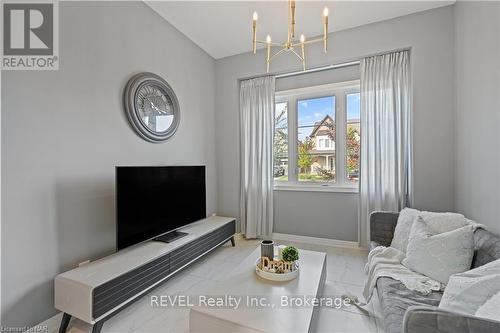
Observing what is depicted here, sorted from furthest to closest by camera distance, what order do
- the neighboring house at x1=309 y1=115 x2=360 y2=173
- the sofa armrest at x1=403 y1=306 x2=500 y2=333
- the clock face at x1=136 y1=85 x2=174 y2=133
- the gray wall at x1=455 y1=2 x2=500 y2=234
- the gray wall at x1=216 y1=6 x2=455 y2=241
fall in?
the neighboring house at x1=309 y1=115 x2=360 y2=173, the gray wall at x1=216 y1=6 x2=455 y2=241, the clock face at x1=136 y1=85 x2=174 y2=133, the gray wall at x1=455 y1=2 x2=500 y2=234, the sofa armrest at x1=403 y1=306 x2=500 y2=333

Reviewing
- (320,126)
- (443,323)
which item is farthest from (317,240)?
(443,323)

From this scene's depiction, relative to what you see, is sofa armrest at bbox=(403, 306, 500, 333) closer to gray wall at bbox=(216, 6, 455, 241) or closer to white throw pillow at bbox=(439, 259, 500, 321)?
white throw pillow at bbox=(439, 259, 500, 321)

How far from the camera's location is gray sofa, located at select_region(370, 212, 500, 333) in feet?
3.03

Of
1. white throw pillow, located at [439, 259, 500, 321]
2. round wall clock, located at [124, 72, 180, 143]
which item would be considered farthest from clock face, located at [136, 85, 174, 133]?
white throw pillow, located at [439, 259, 500, 321]

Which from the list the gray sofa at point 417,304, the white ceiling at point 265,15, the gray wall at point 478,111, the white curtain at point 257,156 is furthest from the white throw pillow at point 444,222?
the white ceiling at point 265,15

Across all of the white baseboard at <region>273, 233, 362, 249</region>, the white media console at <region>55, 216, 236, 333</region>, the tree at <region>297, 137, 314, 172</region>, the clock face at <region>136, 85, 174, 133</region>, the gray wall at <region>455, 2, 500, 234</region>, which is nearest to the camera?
the white media console at <region>55, 216, 236, 333</region>

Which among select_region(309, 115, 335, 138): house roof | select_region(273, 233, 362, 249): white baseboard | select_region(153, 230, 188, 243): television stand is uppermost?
select_region(309, 115, 335, 138): house roof

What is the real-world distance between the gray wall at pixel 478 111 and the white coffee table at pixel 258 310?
1.61 meters

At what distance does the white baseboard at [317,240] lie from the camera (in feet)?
10.8

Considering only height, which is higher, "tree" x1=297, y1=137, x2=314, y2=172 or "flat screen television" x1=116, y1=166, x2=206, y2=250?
"tree" x1=297, y1=137, x2=314, y2=172

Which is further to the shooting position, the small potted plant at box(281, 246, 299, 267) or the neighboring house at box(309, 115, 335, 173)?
the neighboring house at box(309, 115, 335, 173)

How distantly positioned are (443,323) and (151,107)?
113 inches

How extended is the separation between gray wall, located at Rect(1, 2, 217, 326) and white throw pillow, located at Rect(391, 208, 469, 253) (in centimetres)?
262

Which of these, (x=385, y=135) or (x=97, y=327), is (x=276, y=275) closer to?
Result: (x=97, y=327)
